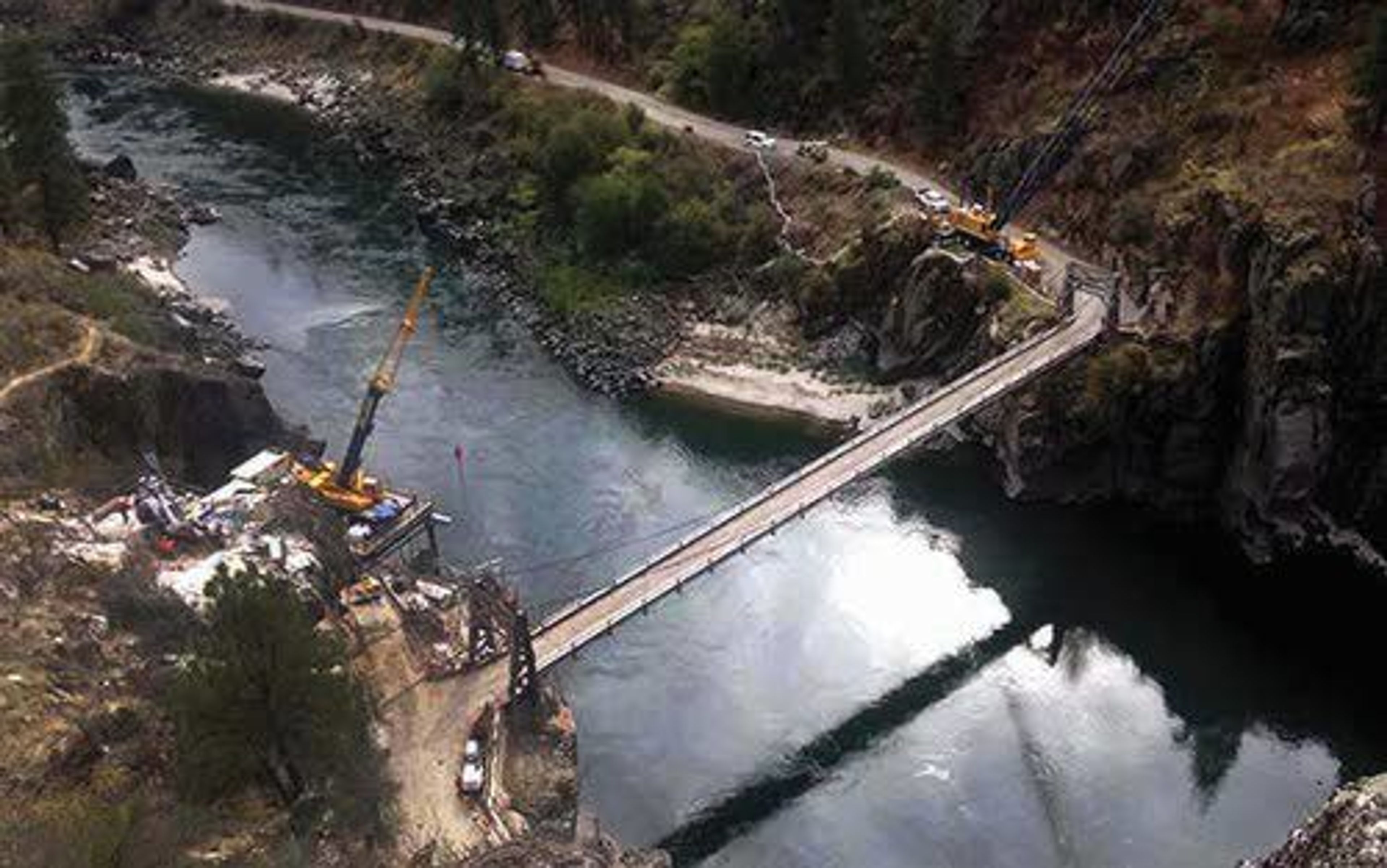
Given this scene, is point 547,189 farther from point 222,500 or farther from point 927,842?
point 927,842

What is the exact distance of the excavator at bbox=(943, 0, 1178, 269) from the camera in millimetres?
85000

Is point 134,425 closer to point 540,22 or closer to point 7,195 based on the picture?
point 7,195

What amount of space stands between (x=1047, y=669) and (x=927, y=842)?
40.8 feet

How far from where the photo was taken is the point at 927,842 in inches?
2130

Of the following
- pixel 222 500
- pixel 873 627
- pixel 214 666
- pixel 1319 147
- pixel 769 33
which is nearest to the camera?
pixel 214 666

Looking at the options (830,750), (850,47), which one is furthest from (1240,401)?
(850,47)

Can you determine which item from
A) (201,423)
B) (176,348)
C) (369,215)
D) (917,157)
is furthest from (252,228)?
(917,157)

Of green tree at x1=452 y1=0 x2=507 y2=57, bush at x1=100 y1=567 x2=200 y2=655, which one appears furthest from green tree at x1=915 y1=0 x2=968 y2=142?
bush at x1=100 y1=567 x2=200 y2=655

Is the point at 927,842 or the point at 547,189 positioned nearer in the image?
the point at 927,842

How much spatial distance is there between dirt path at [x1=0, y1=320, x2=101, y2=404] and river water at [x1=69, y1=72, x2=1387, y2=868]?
1485cm

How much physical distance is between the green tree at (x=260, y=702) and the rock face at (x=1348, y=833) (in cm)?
2760

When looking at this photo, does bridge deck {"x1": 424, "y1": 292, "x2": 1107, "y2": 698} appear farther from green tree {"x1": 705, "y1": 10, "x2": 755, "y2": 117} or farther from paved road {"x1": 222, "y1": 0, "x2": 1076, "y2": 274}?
green tree {"x1": 705, "y1": 10, "x2": 755, "y2": 117}

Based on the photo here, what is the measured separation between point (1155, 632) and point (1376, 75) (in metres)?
30.6

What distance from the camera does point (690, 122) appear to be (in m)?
102
